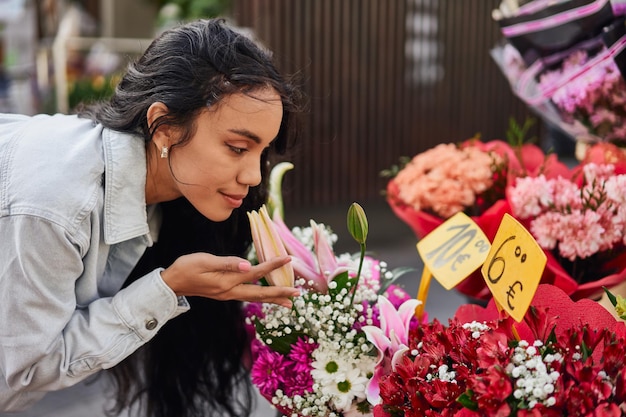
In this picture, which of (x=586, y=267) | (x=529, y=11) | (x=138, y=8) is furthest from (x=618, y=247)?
(x=138, y=8)

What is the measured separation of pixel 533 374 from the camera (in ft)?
2.57

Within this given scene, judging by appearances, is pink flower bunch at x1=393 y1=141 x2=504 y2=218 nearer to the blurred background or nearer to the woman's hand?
the woman's hand

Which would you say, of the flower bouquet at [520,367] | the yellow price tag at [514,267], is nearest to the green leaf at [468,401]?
the flower bouquet at [520,367]

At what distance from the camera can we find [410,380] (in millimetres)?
884

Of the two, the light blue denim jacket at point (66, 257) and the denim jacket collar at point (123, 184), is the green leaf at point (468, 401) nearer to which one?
the light blue denim jacket at point (66, 257)

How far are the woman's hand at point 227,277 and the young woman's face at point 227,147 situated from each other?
12 cm

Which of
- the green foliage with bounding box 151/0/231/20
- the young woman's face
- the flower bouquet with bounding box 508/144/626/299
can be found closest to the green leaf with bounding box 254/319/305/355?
the young woman's face

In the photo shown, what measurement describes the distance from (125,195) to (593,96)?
93 cm

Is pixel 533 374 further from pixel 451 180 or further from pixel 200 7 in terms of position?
pixel 200 7

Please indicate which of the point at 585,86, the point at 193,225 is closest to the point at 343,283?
the point at 193,225

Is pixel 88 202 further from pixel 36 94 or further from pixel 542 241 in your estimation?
pixel 36 94

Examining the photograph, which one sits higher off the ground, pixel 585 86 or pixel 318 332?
pixel 585 86

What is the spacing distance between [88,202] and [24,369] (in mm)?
278

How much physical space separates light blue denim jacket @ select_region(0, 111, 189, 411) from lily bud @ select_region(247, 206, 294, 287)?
6.2 inches
